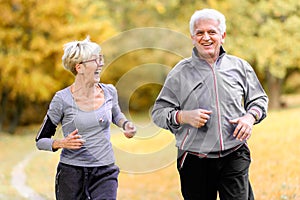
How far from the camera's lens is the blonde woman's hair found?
14.3 feet

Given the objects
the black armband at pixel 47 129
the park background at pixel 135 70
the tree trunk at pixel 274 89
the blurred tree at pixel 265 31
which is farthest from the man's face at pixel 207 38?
the tree trunk at pixel 274 89

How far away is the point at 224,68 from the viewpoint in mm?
4336

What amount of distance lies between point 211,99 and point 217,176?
0.58 meters

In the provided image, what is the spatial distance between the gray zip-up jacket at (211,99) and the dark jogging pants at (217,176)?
0.26ft

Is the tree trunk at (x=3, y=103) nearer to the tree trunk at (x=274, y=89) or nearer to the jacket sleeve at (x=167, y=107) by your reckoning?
the tree trunk at (x=274, y=89)

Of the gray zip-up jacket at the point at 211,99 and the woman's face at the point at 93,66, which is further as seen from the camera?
the woman's face at the point at 93,66

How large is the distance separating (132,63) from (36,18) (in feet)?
21.9

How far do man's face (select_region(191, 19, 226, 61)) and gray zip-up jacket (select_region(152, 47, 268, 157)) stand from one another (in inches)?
2.6

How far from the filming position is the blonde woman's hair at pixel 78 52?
4.36 metres

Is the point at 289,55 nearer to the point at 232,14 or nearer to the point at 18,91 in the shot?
the point at 232,14

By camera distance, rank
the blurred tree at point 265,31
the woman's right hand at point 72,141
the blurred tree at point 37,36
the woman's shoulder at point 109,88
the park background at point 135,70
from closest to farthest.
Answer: the woman's right hand at point 72,141 → the woman's shoulder at point 109,88 → the park background at point 135,70 → the blurred tree at point 37,36 → the blurred tree at point 265,31

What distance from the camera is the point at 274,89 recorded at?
26438 mm

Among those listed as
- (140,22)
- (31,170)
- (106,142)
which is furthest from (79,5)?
(106,142)

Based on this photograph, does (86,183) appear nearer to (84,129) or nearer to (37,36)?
(84,129)
